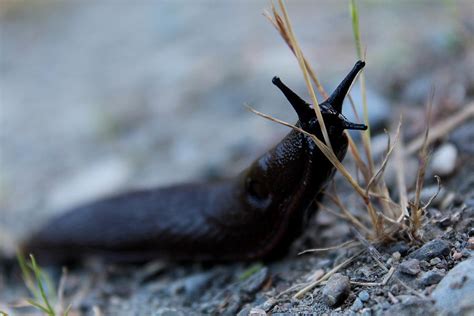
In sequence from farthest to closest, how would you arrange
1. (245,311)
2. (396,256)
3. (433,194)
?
(433,194) → (245,311) → (396,256)

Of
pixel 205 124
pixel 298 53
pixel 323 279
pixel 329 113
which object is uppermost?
pixel 205 124

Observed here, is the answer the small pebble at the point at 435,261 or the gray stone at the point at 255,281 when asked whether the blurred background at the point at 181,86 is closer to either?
the gray stone at the point at 255,281

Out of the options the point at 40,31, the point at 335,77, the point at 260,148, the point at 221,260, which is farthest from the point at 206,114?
the point at 40,31

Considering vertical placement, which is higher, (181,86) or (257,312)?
(181,86)

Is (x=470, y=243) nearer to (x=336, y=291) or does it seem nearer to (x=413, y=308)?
(x=413, y=308)

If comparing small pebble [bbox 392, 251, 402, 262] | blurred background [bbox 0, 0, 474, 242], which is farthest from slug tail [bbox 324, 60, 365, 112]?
blurred background [bbox 0, 0, 474, 242]

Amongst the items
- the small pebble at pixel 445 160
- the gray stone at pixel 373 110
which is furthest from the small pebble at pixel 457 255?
the gray stone at pixel 373 110

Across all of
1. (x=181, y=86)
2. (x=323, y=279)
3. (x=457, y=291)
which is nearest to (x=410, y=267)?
(x=457, y=291)
